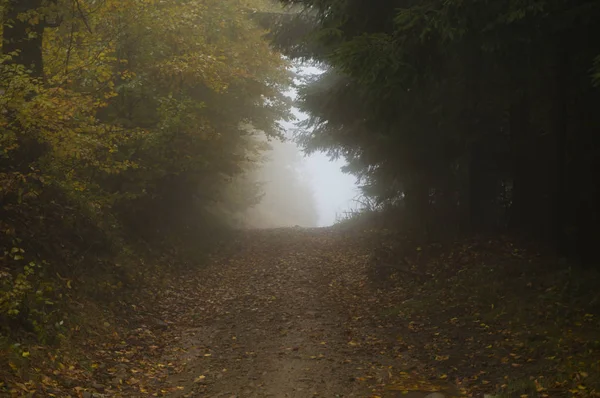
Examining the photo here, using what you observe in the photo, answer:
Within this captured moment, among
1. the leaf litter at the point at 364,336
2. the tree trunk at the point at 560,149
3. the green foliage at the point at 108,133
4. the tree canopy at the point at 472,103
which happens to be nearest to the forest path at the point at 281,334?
the leaf litter at the point at 364,336

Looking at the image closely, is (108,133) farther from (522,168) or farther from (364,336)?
(522,168)

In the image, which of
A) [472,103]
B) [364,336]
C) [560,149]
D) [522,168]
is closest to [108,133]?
[364,336]

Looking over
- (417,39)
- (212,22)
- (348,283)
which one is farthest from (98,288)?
(212,22)

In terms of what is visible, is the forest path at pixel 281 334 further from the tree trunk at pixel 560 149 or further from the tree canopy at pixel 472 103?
the tree trunk at pixel 560 149

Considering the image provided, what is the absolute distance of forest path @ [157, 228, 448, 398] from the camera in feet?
25.1

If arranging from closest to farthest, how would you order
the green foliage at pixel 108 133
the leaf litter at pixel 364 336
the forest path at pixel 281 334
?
the leaf litter at pixel 364 336
the forest path at pixel 281 334
the green foliage at pixel 108 133

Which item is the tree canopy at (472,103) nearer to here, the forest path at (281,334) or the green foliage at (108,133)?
the green foliage at (108,133)

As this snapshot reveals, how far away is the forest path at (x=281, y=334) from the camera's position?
766 cm

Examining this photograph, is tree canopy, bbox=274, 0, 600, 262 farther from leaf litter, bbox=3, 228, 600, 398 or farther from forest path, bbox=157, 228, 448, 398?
forest path, bbox=157, 228, 448, 398

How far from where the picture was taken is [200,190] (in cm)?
2020

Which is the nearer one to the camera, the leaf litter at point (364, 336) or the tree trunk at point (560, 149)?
the leaf litter at point (364, 336)

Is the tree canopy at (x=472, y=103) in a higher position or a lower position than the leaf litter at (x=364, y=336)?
higher


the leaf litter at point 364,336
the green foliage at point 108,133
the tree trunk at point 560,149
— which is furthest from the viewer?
the tree trunk at point 560,149

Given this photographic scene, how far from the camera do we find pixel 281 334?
A: 999 cm
